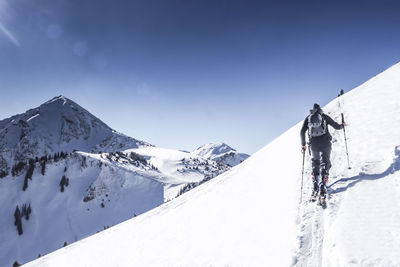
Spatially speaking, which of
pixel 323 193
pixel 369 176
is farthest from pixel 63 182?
pixel 369 176

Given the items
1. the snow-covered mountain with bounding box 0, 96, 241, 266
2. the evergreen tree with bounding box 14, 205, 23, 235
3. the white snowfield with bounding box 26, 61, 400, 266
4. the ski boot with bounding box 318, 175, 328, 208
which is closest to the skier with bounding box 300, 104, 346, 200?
the ski boot with bounding box 318, 175, 328, 208

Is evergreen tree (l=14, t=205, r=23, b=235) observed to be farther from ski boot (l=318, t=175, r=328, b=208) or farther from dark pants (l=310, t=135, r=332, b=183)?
ski boot (l=318, t=175, r=328, b=208)

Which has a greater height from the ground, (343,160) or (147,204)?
(147,204)

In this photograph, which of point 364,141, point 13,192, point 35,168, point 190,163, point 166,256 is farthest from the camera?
point 190,163

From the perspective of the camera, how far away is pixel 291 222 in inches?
298

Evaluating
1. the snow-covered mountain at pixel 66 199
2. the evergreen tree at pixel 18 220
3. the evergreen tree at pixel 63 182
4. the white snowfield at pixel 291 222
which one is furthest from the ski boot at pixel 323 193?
the evergreen tree at pixel 63 182

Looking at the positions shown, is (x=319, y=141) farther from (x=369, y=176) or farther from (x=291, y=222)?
(x=291, y=222)

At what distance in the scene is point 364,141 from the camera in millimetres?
12102

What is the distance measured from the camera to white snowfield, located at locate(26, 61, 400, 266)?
595cm

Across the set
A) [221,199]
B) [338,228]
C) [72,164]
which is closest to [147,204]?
[72,164]

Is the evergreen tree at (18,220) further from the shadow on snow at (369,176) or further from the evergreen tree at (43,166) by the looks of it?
the shadow on snow at (369,176)

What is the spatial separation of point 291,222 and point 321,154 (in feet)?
11.3

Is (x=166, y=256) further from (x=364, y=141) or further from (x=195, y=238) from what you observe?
(x=364, y=141)

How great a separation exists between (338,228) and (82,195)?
4163 inches
